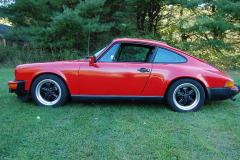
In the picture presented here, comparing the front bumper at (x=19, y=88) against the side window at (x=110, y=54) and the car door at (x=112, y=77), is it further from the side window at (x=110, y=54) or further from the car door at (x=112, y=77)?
the side window at (x=110, y=54)

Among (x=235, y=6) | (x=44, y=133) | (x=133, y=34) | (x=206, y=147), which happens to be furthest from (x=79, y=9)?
(x=206, y=147)

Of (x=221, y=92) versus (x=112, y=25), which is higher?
(x=112, y=25)

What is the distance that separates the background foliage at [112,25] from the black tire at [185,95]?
7090mm

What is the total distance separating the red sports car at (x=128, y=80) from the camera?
3.16 meters

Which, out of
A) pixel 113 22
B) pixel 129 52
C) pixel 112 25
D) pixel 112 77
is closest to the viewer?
pixel 112 77

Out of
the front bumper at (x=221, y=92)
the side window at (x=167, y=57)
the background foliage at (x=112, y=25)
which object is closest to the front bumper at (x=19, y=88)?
the side window at (x=167, y=57)

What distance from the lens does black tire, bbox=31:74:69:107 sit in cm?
324

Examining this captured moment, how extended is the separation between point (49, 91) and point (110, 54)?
1.31 meters

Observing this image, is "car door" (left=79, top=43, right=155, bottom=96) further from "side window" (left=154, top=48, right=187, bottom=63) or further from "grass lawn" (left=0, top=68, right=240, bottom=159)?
"grass lawn" (left=0, top=68, right=240, bottom=159)

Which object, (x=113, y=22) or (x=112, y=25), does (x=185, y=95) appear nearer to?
(x=112, y=25)

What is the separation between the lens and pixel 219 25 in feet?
29.9

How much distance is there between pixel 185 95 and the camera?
324 cm

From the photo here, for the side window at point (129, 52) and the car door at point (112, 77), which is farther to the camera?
the side window at point (129, 52)

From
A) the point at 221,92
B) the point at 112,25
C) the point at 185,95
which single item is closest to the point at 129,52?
the point at 185,95
